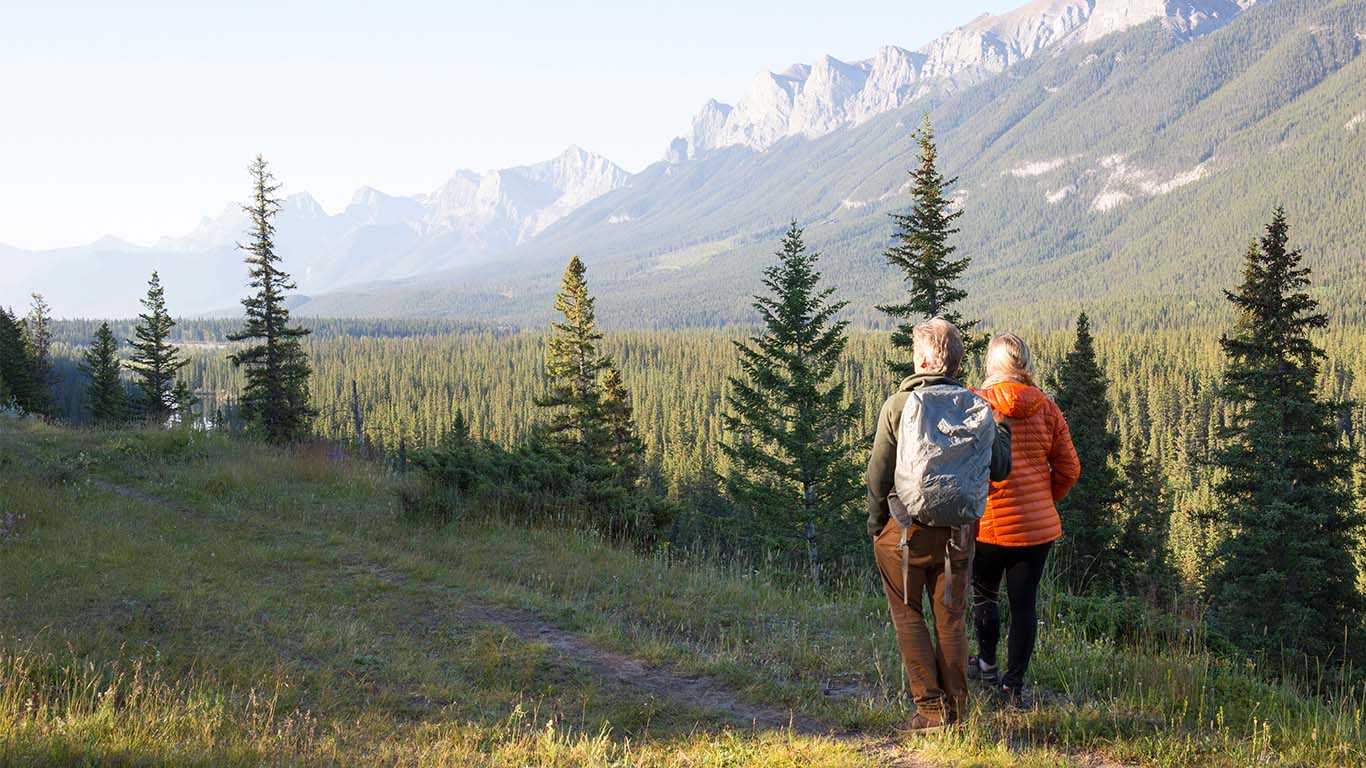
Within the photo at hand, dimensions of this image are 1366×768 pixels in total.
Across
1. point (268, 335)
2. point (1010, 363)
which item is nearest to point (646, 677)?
point (1010, 363)

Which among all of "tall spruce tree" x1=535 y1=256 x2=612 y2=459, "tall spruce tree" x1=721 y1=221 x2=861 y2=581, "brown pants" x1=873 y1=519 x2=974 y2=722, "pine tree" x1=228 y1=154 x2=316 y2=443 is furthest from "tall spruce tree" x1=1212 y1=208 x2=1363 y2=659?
"pine tree" x1=228 y1=154 x2=316 y2=443

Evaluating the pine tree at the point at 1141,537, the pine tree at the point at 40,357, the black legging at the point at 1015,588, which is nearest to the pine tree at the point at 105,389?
the pine tree at the point at 40,357

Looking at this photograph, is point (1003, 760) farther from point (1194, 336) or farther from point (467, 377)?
point (467, 377)

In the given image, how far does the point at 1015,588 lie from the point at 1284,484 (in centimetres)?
1884

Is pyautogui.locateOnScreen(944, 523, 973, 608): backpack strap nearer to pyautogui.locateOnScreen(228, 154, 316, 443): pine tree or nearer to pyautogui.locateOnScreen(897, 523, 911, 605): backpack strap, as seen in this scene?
pyautogui.locateOnScreen(897, 523, 911, 605): backpack strap

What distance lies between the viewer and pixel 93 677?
16.7 feet

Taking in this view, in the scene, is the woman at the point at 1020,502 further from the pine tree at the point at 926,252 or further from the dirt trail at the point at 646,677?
the pine tree at the point at 926,252

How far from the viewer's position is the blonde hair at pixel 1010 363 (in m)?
4.91

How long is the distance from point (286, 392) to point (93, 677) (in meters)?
29.0

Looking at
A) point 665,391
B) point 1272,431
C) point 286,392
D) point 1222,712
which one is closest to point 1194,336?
point 665,391

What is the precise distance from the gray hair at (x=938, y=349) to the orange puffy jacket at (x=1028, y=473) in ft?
1.79

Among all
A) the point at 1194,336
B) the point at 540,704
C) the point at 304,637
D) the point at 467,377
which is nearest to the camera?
the point at 540,704

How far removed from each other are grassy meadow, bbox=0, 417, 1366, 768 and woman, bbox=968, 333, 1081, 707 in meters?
0.56

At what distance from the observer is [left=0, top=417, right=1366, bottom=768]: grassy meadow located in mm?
4320
